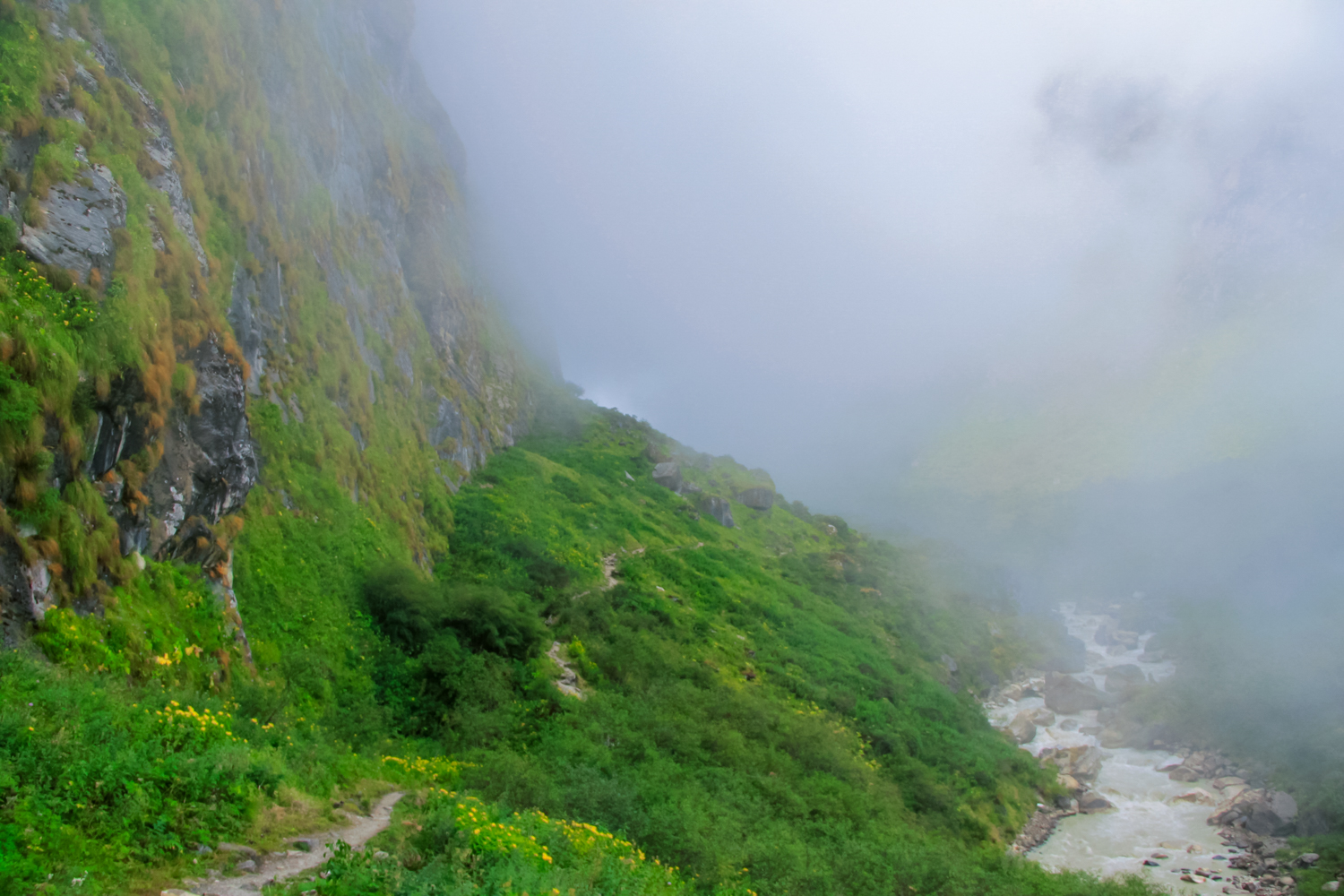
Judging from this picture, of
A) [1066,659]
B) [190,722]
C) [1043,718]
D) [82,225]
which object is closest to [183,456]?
[82,225]

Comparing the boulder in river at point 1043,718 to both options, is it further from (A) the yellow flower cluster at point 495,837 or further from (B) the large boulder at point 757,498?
(A) the yellow flower cluster at point 495,837

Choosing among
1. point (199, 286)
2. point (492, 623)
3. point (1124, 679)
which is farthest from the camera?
point (1124, 679)

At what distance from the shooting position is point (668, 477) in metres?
64.9

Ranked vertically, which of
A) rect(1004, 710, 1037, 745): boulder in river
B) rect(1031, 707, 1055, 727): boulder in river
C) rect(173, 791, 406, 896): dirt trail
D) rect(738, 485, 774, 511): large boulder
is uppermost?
rect(738, 485, 774, 511): large boulder

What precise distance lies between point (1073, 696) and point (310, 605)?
53918mm

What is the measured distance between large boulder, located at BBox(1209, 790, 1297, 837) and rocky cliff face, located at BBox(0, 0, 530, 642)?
135ft

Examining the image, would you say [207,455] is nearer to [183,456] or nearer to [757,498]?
[183,456]

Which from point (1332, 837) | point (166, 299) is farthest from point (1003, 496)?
point (166, 299)

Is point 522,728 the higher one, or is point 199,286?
point 199,286

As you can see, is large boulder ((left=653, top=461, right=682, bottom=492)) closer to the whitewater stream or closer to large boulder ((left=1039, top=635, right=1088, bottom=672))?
the whitewater stream

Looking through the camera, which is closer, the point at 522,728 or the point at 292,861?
the point at 292,861

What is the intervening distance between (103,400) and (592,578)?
2487 cm

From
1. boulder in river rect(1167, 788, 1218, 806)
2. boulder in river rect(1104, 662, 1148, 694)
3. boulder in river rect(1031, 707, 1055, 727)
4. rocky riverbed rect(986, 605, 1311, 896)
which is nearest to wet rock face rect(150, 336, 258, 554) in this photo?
rocky riverbed rect(986, 605, 1311, 896)

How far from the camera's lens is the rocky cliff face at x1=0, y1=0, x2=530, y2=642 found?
34.3 feet
